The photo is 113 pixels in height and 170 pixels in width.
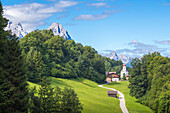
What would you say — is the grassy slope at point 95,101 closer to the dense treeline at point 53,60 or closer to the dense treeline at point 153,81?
the dense treeline at point 53,60

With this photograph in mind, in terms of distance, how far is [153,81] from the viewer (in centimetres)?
5869

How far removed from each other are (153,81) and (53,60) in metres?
48.9

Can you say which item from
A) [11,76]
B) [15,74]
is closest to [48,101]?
[15,74]

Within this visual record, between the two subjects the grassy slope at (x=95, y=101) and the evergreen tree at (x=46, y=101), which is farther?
the grassy slope at (x=95, y=101)

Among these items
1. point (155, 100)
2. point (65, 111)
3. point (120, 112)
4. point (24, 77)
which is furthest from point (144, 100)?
point (24, 77)

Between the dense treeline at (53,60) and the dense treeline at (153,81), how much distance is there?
29.5 metres

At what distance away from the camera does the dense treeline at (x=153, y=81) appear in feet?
164

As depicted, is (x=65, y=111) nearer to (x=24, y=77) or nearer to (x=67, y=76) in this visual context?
(x=24, y=77)

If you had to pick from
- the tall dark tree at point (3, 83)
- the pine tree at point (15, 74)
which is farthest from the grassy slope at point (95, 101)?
the tall dark tree at point (3, 83)

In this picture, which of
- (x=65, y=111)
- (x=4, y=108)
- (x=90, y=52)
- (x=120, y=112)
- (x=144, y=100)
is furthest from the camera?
(x=90, y=52)

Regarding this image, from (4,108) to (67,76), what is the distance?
65.8 metres

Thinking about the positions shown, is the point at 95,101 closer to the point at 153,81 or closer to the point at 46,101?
the point at 153,81

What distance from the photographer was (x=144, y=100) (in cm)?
6188

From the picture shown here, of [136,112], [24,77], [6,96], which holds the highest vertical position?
[24,77]
